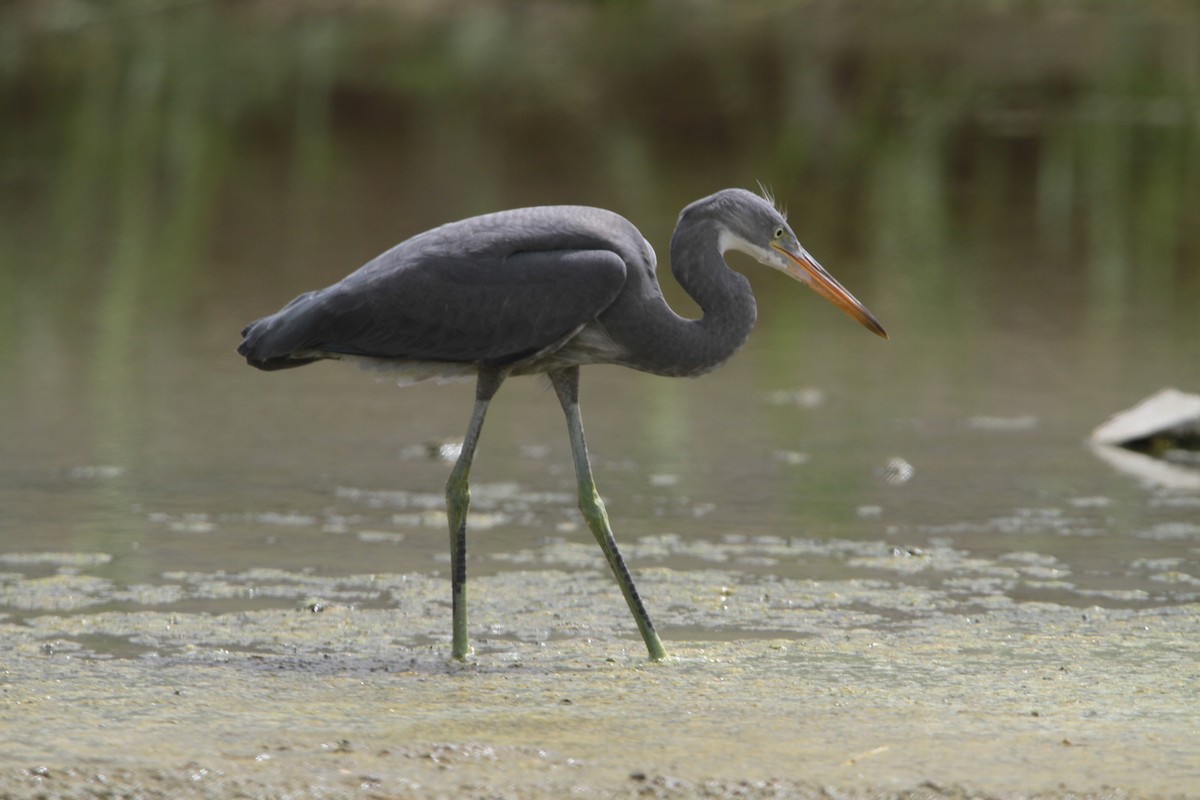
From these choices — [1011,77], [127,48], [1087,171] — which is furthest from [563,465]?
[127,48]

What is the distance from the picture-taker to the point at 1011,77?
2825cm

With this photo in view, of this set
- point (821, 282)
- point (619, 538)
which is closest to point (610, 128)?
point (619, 538)

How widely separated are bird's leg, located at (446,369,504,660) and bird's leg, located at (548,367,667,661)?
0.62 feet

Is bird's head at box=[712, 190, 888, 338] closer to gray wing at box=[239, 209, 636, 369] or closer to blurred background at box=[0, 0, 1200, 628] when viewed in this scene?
gray wing at box=[239, 209, 636, 369]

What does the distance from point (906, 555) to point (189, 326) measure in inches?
218

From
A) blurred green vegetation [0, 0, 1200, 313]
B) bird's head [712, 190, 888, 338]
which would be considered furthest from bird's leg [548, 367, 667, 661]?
blurred green vegetation [0, 0, 1200, 313]

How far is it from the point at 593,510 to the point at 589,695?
0.73m

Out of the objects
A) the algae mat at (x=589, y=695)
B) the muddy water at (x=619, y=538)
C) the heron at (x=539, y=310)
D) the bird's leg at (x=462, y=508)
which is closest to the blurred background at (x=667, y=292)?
the muddy water at (x=619, y=538)

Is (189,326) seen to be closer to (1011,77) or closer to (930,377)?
(930,377)

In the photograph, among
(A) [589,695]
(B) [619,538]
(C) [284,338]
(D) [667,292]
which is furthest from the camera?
(D) [667,292]

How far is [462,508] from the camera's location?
212 inches

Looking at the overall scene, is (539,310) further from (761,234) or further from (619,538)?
(619,538)

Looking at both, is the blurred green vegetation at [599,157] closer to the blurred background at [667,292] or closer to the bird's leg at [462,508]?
the blurred background at [667,292]

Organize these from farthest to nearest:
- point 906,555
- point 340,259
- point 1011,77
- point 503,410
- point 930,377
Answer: point 1011,77 → point 340,259 → point 930,377 → point 503,410 → point 906,555
